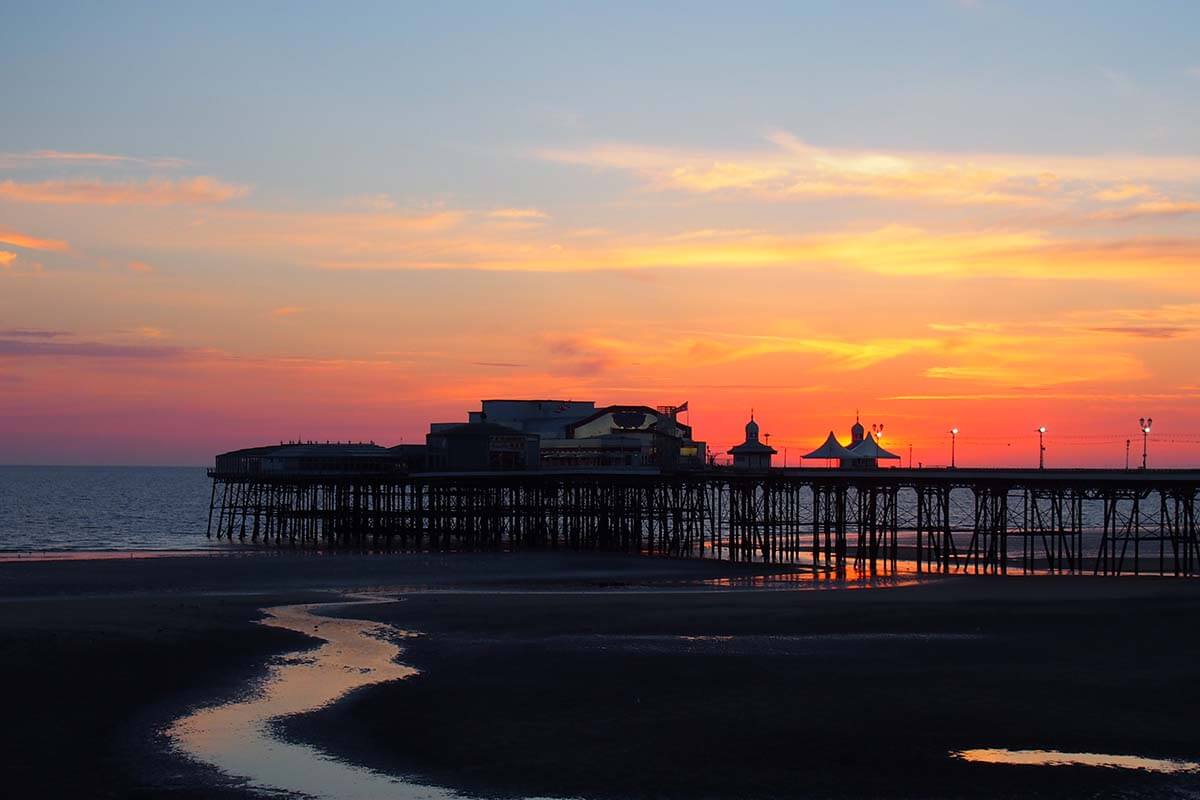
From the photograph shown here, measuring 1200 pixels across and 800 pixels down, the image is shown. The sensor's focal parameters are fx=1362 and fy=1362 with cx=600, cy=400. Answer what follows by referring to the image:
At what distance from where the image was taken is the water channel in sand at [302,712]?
19625 millimetres

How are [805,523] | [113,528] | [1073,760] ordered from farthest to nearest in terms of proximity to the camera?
1. [113,528]
2. [805,523]
3. [1073,760]

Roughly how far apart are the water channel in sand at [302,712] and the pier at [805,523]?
30.5 m

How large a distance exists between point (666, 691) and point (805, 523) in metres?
59.1

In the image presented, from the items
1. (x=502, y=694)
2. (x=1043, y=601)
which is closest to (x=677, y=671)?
(x=502, y=694)

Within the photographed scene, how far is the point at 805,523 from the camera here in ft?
276

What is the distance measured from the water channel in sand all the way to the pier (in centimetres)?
3047

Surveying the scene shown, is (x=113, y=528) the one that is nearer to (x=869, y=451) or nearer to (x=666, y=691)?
(x=869, y=451)

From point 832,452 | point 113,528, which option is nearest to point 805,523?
point 832,452

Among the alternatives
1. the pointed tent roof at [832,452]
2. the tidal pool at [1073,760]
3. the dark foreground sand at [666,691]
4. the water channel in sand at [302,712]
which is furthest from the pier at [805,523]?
the tidal pool at [1073,760]

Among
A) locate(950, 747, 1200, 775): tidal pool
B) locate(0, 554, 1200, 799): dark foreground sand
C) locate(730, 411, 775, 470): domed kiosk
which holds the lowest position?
locate(950, 747, 1200, 775): tidal pool

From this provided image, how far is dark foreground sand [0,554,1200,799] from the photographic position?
794 inches

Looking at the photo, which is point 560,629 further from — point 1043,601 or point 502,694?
point 1043,601

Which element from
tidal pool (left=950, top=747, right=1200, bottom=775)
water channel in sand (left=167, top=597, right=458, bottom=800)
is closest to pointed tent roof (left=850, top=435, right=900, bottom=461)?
water channel in sand (left=167, top=597, right=458, bottom=800)

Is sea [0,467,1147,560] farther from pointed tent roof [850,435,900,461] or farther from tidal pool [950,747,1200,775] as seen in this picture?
tidal pool [950,747,1200,775]
